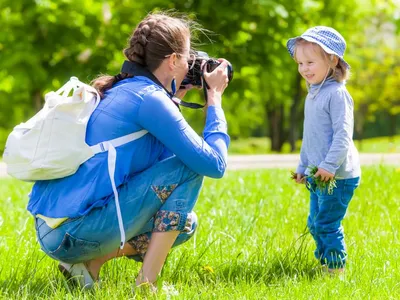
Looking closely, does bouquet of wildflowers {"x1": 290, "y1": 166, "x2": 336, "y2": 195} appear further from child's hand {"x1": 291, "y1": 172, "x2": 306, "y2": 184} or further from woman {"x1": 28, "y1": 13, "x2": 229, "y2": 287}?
woman {"x1": 28, "y1": 13, "x2": 229, "y2": 287}

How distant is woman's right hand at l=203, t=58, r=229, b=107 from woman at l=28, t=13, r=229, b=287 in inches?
1.3

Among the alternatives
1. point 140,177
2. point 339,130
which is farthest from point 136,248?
point 339,130

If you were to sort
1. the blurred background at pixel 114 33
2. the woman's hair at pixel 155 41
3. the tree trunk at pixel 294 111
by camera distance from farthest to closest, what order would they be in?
the tree trunk at pixel 294 111
the blurred background at pixel 114 33
the woman's hair at pixel 155 41

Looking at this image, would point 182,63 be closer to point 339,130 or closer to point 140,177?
point 140,177

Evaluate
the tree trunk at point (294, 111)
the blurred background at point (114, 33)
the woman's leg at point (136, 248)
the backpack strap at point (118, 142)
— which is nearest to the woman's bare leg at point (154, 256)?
the woman's leg at point (136, 248)

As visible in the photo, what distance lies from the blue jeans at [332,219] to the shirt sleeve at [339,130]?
0.15 m

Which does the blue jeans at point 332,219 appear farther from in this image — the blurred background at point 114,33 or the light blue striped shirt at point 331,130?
the blurred background at point 114,33

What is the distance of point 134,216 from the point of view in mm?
2664

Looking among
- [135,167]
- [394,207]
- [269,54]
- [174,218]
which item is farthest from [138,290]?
[269,54]

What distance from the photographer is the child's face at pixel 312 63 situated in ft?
10.3

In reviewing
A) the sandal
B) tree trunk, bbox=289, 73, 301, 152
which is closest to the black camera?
the sandal

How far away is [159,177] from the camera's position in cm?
267

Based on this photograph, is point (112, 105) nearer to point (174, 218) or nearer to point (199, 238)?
point (174, 218)

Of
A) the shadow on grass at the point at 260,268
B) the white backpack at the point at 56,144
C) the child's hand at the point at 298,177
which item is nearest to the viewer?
the white backpack at the point at 56,144
